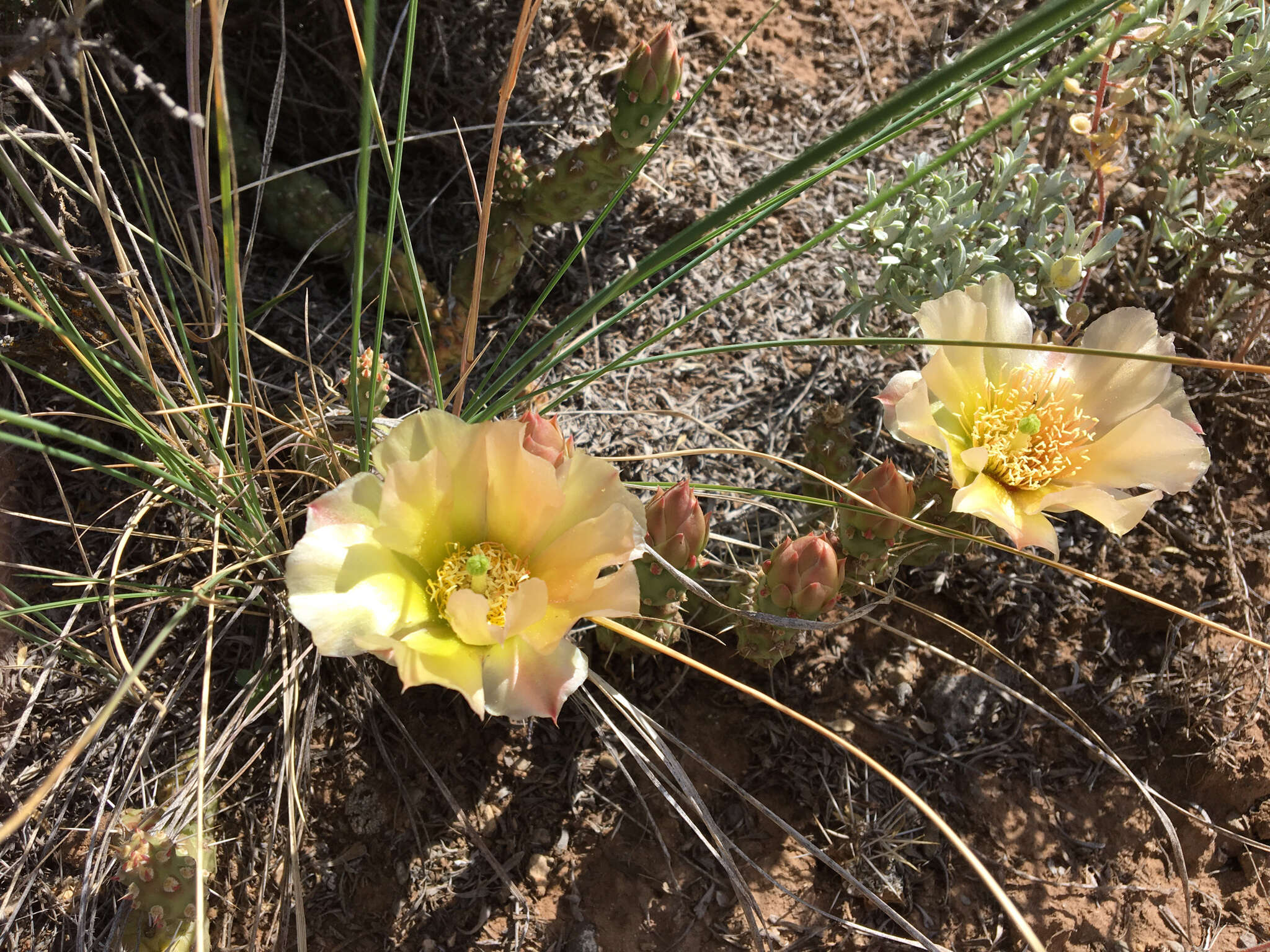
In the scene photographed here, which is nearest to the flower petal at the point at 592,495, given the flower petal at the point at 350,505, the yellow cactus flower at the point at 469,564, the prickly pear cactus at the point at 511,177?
the yellow cactus flower at the point at 469,564

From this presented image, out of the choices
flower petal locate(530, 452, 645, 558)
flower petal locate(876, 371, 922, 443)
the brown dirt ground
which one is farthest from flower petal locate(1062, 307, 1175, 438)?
flower petal locate(530, 452, 645, 558)

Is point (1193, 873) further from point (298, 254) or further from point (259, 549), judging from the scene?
point (298, 254)

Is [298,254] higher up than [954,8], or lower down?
lower down

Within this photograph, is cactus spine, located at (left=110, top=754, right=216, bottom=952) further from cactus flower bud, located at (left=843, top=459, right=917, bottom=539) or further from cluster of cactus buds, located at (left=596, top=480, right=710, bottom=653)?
cactus flower bud, located at (left=843, top=459, right=917, bottom=539)

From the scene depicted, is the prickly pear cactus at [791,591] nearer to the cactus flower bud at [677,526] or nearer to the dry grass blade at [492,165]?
the cactus flower bud at [677,526]

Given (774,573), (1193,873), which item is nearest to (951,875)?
(1193,873)

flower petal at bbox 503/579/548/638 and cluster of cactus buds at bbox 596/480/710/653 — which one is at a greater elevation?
cluster of cactus buds at bbox 596/480/710/653
